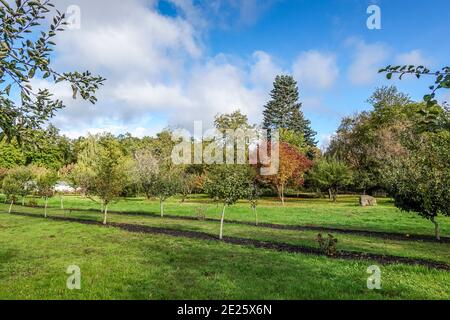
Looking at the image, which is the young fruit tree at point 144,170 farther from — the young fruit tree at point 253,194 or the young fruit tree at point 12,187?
the young fruit tree at point 253,194

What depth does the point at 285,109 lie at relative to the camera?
300 ft

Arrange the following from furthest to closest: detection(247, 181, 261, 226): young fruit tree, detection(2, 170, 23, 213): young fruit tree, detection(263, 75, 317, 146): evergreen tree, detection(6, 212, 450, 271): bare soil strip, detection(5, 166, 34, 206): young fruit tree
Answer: detection(263, 75, 317, 146): evergreen tree → detection(5, 166, 34, 206): young fruit tree → detection(2, 170, 23, 213): young fruit tree → detection(247, 181, 261, 226): young fruit tree → detection(6, 212, 450, 271): bare soil strip

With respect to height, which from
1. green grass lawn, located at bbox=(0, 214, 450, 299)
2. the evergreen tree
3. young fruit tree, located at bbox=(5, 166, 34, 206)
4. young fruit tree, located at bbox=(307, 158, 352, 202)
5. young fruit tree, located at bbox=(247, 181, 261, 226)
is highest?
the evergreen tree

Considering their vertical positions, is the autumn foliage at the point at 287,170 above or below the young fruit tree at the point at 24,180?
above

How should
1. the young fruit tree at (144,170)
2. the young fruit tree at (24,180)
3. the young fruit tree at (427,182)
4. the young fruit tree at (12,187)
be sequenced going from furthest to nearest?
the young fruit tree at (144,170) → the young fruit tree at (24,180) → the young fruit tree at (12,187) → the young fruit tree at (427,182)

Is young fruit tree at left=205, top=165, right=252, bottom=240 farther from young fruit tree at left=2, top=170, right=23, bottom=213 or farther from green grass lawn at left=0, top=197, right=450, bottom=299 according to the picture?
young fruit tree at left=2, top=170, right=23, bottom=213

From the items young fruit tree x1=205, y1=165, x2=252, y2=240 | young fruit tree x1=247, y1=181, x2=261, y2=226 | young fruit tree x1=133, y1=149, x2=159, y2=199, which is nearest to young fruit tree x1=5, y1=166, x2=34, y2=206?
young fruit tree x1=133, y1=149, x2=159, y2=199

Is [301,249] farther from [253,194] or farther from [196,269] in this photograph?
[253,194]

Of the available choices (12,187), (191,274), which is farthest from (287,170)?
(191,274)

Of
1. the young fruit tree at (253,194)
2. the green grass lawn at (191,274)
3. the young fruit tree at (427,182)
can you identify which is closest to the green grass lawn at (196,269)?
the green grass lawn at (191,274)

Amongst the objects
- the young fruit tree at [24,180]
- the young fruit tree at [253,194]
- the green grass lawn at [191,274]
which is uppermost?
the young fruit tree at [24,180]

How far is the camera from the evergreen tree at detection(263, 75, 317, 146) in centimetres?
9075

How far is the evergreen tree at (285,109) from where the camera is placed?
298ft

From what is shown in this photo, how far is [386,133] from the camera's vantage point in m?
52.5
